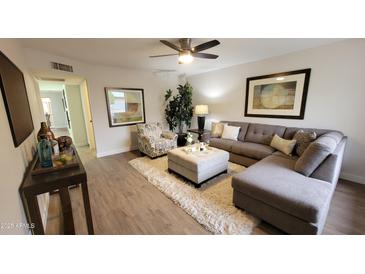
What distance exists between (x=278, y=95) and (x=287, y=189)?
8.06 feet

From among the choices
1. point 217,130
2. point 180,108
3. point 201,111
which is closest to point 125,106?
point 180,108

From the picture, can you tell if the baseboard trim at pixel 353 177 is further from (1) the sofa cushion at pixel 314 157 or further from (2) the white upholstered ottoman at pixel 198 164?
(2) the white upholstered ottoman at pixel 198 164

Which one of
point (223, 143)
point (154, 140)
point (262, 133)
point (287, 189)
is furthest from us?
point (154, 140)

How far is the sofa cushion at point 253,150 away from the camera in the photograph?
2.88 meters

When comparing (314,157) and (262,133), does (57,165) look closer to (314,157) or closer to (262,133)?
(314,157)

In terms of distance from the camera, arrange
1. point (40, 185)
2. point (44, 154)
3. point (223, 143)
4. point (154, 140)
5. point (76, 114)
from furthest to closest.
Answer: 1. point (76, 114)
2. point (154, 140)
3. point (223, 143)
4. point (44, 154)
5. point (40, 185)

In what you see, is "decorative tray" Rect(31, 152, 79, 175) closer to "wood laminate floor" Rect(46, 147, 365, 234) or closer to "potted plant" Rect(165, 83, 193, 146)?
"wood laminate floor" Rect(46, 147, 365, 234)

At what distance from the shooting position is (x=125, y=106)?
14.1 ft

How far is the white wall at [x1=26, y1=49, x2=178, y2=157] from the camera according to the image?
353 centimetres

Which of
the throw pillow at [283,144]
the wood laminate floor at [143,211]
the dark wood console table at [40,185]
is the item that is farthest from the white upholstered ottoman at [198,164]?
the dark wood console table at [40,185]

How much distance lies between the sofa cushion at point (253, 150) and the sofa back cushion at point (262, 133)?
0.21 metres

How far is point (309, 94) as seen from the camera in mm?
2898

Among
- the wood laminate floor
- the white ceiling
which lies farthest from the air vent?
the wood laminate floor
